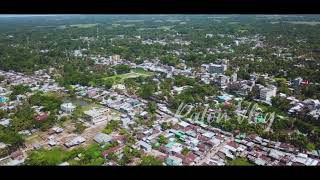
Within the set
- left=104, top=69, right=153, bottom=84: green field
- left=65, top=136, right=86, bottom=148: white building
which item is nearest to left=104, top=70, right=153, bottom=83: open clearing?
left=104, top=69, right=153, bottom=84: green field

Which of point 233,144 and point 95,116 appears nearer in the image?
point 233,144

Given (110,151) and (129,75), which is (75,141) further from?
(129,75)

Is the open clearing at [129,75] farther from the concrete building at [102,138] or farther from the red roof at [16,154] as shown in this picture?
the red roof at [16,154]

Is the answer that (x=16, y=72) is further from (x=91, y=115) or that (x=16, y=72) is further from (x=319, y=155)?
(x=319, y=155)

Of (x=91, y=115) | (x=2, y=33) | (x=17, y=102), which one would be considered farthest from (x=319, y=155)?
(x=2, y=33)

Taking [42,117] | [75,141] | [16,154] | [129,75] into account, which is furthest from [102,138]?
[129,75]

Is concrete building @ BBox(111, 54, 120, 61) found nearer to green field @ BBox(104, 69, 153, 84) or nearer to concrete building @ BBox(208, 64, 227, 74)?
green field @ BBox(104, 69, 153, 84)

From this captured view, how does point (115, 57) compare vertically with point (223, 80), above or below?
below

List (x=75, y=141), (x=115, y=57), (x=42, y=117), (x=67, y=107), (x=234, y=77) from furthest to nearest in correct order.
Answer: (x=115, y=57), (x=234, y=77), (x=67, y=107), (x=42, y=117), (x=75, y=141)

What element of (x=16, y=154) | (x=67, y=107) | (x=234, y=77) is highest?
(x=234, y=77)
